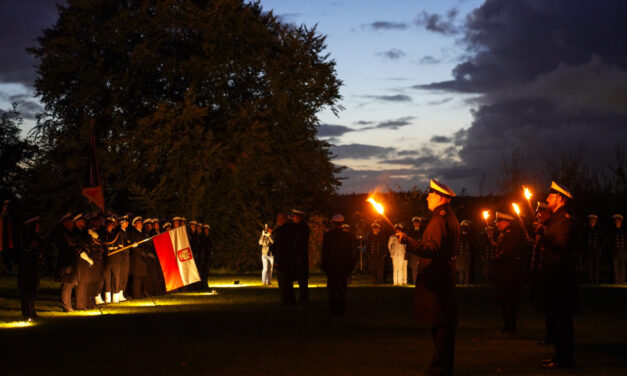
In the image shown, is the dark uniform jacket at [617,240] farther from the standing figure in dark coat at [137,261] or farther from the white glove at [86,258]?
the white glove at [86,258]

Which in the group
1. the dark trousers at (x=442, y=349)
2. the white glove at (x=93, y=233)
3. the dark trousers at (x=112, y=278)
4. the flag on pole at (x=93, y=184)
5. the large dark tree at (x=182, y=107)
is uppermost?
the large dark tree at (x=182, y=107)

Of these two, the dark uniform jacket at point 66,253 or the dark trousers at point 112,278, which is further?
the dark trousers at point 112,278

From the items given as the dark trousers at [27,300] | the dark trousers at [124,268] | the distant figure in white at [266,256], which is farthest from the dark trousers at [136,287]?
the dark trousers at [27,300]

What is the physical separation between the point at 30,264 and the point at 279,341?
7.00m

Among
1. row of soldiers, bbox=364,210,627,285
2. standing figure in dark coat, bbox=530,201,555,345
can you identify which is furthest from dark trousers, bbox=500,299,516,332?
row of soldiers, bbox=364,210,627,285

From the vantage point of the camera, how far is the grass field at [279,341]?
12031mm

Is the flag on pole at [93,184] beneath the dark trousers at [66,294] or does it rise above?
above

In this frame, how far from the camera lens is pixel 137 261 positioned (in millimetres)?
28453

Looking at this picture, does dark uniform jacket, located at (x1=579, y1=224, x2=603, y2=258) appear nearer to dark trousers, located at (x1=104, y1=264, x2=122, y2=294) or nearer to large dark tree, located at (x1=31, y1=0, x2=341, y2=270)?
large dark tree, located at (x1=31, y1=0, x2=341, y2=270)

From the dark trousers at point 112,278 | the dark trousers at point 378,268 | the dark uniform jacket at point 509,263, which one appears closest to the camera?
the dark uniform jacket at point 509,263

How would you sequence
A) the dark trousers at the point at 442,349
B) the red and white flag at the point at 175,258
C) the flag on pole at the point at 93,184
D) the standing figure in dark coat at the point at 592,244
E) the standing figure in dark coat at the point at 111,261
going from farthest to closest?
the standing figure in dark coat at the point at 592,244
the flag on pole at the point at 93,184
the standing figure in dark coat at the point at 111,261
the red and white flag at the point at 175,258
the dark trousers at the point at 442,349

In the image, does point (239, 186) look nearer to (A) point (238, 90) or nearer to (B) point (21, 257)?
(A) point (238, 90)

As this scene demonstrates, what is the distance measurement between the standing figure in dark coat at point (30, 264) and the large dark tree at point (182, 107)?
60.4 feet

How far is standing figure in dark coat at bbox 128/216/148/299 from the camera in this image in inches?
1094
